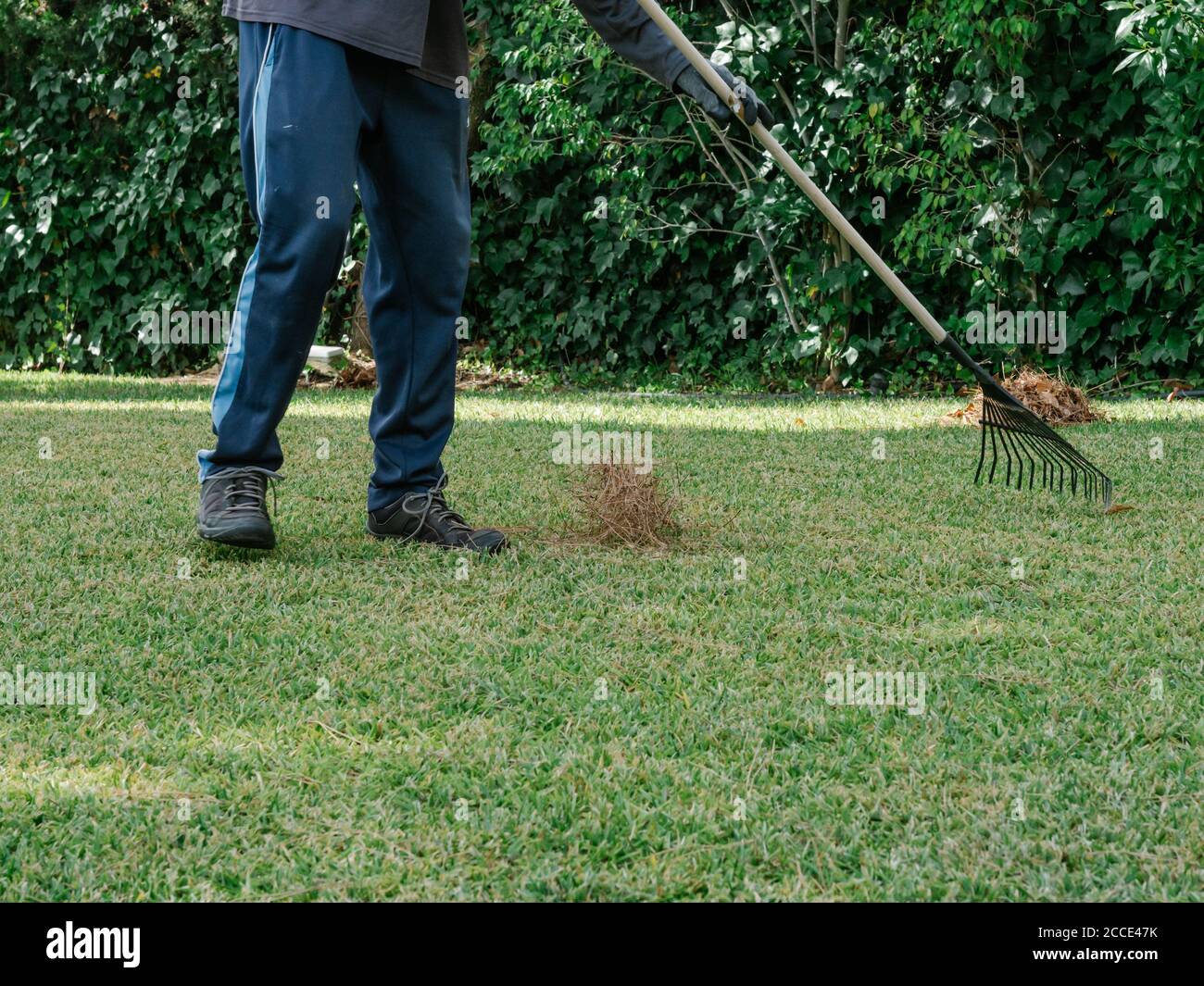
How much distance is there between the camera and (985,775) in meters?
1.58

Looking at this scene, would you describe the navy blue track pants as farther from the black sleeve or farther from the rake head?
the rake head

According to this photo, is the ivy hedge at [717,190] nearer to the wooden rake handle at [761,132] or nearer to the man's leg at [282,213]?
the wooden rake handle at [761,132]

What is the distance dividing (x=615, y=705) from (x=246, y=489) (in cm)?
123

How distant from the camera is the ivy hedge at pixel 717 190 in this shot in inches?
235

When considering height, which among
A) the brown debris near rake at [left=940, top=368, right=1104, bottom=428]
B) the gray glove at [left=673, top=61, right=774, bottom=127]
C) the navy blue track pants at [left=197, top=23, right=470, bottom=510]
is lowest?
the brown debris near rake at [left=940, top=368, right=1104, bottom=428]

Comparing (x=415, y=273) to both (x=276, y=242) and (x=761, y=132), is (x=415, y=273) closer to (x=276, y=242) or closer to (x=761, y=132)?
(x=276, y=242)

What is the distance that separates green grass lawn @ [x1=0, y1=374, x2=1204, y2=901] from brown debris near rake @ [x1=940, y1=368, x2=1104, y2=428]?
1.56 meters

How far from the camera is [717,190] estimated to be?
7199 mm

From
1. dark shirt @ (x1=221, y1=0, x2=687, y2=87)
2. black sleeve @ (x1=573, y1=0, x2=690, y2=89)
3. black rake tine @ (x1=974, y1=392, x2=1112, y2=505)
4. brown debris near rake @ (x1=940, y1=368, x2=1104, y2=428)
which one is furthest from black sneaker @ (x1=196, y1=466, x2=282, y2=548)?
brown debris near rake @ (x1=940, y1=368, x2=1104, y2=428)

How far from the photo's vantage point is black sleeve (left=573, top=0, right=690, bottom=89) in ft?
10.0

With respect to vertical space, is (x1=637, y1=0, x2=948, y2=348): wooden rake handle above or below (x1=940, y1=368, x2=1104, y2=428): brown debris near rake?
above
